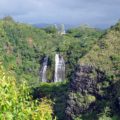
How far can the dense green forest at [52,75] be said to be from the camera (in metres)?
10.6

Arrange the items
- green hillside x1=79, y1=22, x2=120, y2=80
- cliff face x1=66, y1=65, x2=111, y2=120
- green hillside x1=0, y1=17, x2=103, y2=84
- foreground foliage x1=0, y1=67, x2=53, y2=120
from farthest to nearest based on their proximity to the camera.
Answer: green hillside x1=0, y1=17, x2=103, y2=84, green hillside x1=79, y1=22, x2=120, y2=80, cliff face x1=66, y1=65, x2=111, y2=120, foreground foliage x1=0, y1=67, x2=53, y2=120

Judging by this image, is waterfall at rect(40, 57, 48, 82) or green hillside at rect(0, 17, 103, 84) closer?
waterfall at rect(40, 57, 48, 82)

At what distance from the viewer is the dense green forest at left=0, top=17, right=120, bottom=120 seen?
1064cm

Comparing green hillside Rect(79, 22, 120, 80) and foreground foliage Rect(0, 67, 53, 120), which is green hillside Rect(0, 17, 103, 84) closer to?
green hillside Rect(79, 22, 120, 80)

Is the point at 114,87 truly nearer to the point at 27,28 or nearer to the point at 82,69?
the point at 82,69

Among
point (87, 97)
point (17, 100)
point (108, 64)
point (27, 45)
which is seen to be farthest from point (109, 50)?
point (27, 45)

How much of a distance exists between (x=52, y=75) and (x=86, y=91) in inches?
1448

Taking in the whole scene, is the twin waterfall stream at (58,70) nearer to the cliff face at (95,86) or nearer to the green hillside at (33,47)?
the green hillside at (33,47)

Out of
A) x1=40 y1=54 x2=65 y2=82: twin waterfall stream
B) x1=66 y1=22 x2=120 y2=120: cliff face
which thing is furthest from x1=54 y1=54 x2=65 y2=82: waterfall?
x1=66 y1=22 x2=120 y2=120: cliff face

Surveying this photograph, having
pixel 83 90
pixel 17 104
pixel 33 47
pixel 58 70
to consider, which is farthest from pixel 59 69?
pixel 17 104

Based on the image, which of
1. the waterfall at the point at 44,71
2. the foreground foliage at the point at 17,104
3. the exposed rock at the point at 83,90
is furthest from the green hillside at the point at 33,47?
the foreground foliage at the point at 17,104

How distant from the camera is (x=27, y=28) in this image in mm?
98938

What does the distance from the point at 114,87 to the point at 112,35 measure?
6889 millimetres

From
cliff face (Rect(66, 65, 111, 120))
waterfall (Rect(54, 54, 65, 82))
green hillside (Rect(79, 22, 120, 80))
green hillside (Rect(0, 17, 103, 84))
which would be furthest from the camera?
green hillside (Rect(0, 17, 103, 84))
